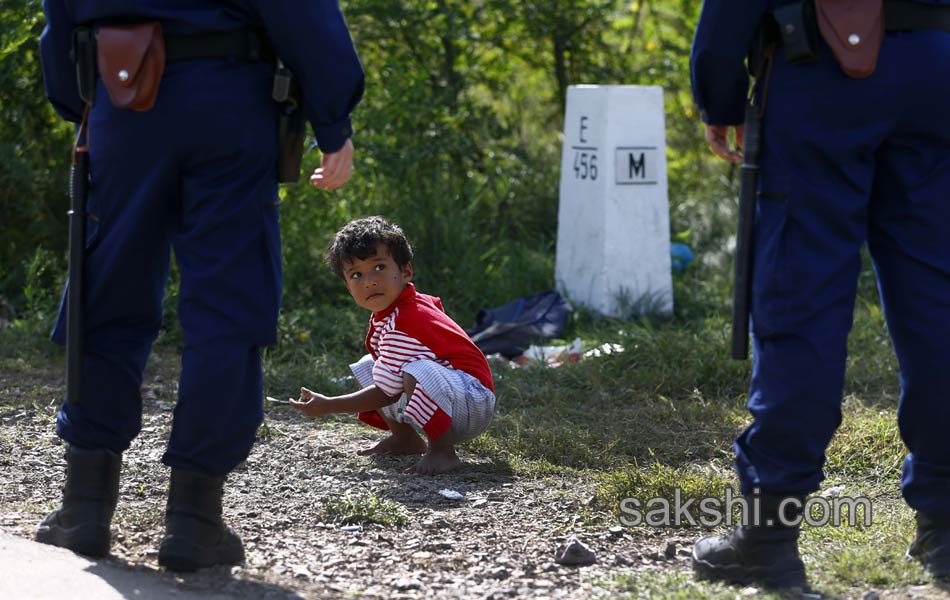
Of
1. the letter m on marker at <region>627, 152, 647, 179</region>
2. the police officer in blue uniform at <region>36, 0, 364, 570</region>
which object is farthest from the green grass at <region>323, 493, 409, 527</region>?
the letter m on marker at <region>627, 152, 647, 179</region>

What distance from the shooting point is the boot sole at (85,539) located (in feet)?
9.64

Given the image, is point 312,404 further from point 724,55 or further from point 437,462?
point 724,55

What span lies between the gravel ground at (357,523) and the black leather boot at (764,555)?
0.24 meters

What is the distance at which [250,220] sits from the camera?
111 inches

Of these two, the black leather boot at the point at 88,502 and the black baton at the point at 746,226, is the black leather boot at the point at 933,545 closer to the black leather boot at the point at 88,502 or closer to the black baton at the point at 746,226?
the black baton at the point at 746,226

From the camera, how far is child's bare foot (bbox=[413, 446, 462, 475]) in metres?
3.93

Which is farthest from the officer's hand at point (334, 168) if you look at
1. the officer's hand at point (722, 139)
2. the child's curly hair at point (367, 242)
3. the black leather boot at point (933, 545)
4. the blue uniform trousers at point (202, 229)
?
the black leather boot at point (933, 545)

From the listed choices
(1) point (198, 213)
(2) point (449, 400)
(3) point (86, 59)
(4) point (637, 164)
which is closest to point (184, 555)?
(1) point (198, 213)

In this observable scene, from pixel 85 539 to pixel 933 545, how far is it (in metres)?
1.87

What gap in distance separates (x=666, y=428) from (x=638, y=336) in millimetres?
1028

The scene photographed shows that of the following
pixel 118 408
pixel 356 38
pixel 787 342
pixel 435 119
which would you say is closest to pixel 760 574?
pixel 787 342

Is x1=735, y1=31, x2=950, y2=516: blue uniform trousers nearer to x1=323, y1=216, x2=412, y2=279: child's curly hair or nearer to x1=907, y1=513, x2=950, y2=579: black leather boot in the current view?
x1=907, y1=513, x2=950, y2=579: black leather boot

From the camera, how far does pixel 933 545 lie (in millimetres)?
2912

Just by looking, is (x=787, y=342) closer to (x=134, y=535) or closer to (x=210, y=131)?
(x=210, y=131)
